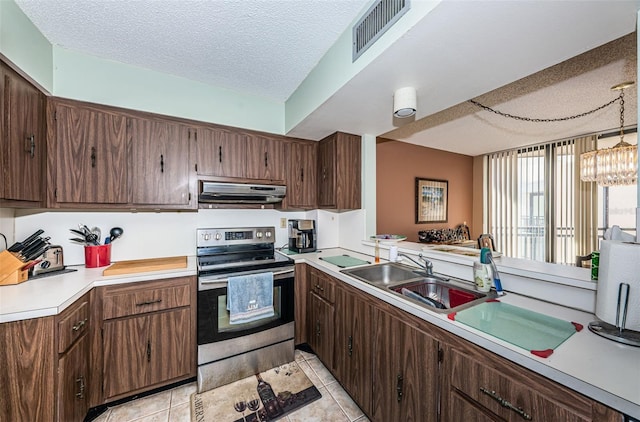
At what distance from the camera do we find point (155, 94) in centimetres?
200

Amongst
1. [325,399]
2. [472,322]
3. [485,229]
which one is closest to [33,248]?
[325,399]

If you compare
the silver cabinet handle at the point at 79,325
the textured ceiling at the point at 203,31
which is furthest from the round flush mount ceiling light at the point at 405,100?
the silver cabinet handle at the point at 79,325

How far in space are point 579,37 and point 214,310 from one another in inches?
103

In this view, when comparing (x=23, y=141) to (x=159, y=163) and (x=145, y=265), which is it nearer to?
(x=159, y=163)

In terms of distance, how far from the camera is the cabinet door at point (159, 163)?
1930 millimetres

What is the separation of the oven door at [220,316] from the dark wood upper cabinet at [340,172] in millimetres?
907

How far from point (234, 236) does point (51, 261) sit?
50.2 inches

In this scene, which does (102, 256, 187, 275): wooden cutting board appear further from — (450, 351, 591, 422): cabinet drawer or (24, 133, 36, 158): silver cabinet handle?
(450, 351, 591, 422): cabinet drawer

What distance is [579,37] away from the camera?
3.51 feet

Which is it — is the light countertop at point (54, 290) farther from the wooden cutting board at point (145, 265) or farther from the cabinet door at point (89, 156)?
the cabinet door at point (89, 156)

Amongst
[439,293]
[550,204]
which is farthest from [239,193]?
[550,204]

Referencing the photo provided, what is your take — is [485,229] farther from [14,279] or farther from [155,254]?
[14,279]

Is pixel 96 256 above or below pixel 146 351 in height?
above

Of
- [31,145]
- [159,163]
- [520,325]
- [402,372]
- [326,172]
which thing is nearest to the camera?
[520,325]
